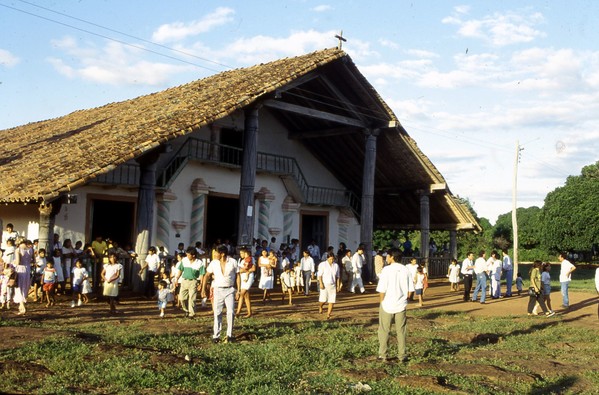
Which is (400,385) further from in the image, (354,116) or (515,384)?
(354,116)

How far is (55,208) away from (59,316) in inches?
107

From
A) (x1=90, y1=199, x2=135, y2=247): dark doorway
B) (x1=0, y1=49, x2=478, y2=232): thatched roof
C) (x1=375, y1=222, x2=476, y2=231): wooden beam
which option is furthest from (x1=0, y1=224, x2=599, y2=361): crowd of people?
(x1=375, y1=222, x2=476, y2=231): wooden beam

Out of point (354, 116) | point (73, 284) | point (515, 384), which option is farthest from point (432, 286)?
point (515, 384)

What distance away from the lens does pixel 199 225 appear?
67.0ft

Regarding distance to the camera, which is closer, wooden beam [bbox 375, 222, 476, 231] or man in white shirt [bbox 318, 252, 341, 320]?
man in white shirt [bbox 318, 252, 341, 320]

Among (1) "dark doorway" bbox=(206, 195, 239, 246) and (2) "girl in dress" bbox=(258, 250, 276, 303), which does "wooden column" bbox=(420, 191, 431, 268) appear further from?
(2) "girl in dress" bbox=(258, 250, 276, 303)

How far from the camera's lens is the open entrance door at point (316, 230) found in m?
25.1

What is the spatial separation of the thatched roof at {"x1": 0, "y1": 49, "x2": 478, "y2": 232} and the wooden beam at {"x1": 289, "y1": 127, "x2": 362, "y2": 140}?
45 millimetres

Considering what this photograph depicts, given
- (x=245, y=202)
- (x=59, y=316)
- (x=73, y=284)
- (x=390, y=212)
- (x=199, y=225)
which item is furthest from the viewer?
(x=390, y=212)

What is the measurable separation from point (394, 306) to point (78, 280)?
24.9ft

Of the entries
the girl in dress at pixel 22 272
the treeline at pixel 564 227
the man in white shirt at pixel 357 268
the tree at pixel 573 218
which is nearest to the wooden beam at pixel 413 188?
the man in white shirt at pixel 357 268

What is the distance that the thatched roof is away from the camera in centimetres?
1460

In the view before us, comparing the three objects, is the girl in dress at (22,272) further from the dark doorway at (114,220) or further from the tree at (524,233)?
the tree at (524,233)

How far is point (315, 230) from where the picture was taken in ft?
83.3
